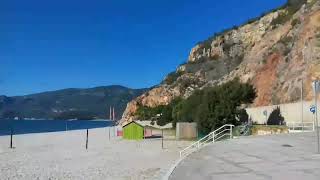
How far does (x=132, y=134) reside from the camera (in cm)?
5581

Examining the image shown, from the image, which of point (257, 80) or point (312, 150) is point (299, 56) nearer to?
point (257, 80)

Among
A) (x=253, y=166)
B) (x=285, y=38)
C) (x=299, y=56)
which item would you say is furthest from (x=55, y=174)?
(x=285, y=38)

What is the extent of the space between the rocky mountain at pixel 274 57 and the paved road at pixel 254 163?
29.8m

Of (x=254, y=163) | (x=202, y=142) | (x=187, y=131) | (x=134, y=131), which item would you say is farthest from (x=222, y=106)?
(x=254, y=163)

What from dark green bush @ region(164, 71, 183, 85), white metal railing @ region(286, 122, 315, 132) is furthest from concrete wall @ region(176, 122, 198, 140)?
dark green bush @ region(164, 71, 183, 85)

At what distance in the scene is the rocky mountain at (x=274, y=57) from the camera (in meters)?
52.2

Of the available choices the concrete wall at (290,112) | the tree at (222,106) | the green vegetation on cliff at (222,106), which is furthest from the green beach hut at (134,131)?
the concrete wall at (290,112)

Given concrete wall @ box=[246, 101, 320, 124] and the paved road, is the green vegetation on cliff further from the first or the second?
the paved road

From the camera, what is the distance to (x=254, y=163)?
14.7m

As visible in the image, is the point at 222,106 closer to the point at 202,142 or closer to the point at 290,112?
the point at 290,112

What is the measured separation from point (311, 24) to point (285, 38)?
873 cm

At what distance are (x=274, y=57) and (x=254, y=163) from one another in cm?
5175

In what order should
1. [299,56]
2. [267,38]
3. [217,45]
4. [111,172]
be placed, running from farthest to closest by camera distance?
[217,45]
[267,38]
[299,56]
[111,172]

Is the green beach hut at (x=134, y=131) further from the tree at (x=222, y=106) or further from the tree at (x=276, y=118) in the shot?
the tree at (x=276, y=118)
